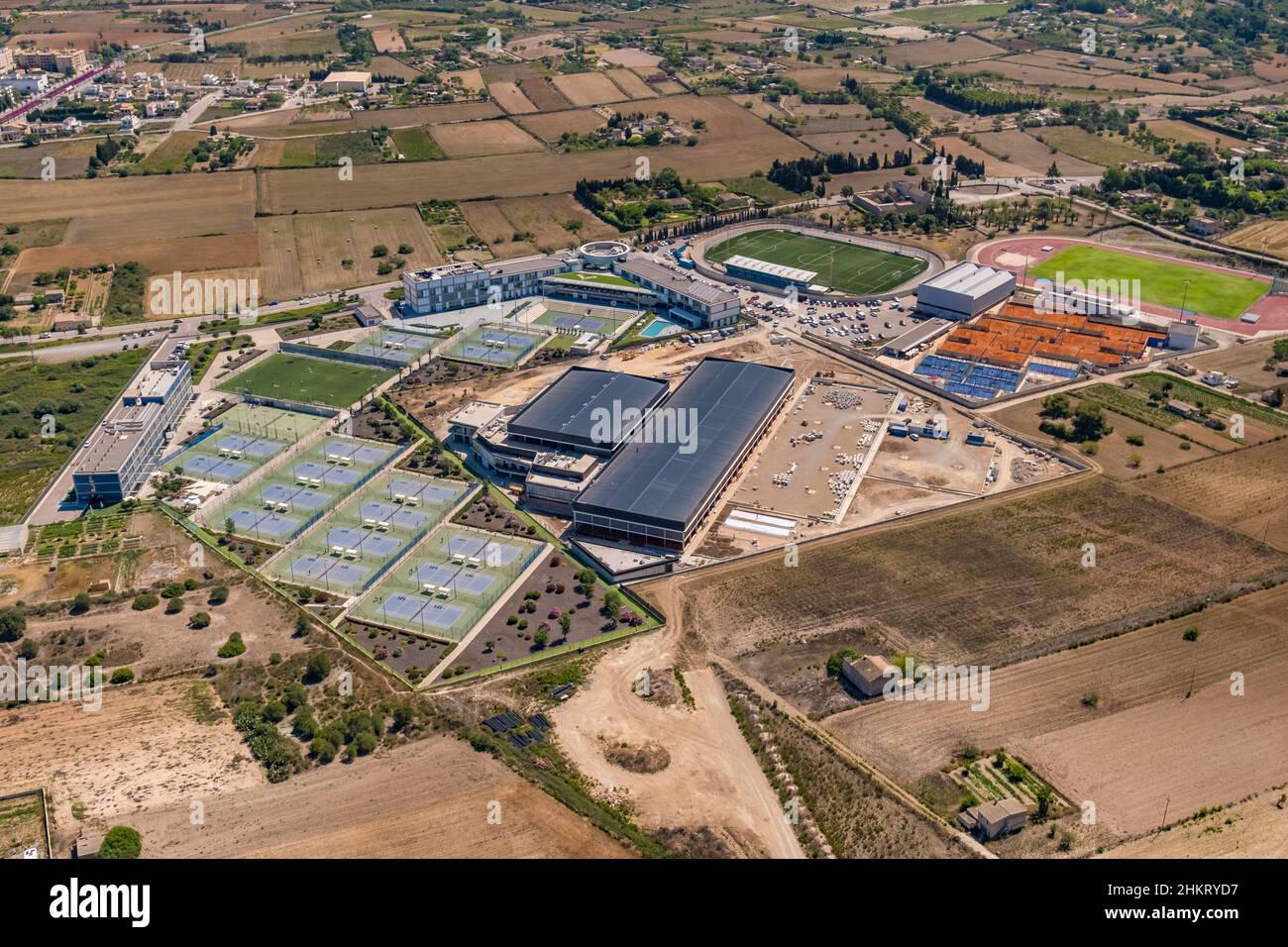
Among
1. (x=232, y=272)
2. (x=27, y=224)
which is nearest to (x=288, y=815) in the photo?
(x=232, y=272)

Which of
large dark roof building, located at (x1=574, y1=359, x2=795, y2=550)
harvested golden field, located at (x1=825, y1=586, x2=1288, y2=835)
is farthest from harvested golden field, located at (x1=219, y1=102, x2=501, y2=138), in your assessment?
harvested golden field, located at (x1=825, y1=586, x2=1288, y2=835)

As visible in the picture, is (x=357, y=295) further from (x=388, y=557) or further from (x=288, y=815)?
(x=288, y=815)

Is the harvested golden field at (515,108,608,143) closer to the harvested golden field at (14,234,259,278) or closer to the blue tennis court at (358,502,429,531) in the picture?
the harvested golden field at (14,234,259,278)

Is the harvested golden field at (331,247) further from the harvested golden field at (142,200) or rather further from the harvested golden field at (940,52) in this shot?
the harvested golden field at (940,52)

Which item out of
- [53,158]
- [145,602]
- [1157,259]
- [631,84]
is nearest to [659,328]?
[145,602]

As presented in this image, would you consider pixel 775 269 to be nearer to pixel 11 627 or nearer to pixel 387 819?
pixel 11 627
